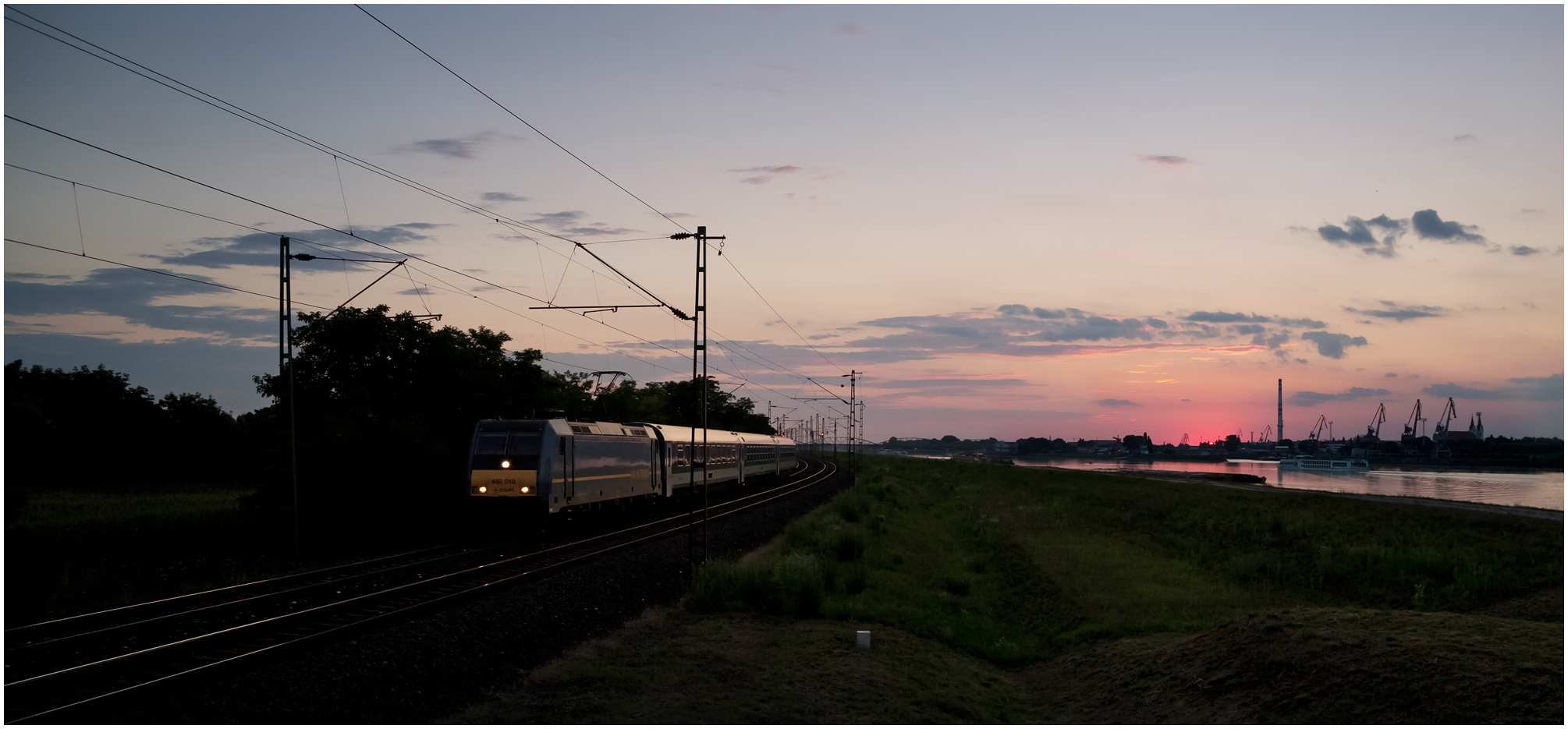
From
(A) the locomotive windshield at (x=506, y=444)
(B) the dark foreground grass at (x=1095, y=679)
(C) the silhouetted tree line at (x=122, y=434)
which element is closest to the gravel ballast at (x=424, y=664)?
(B) the dark foreground grass at (x=1095, y=679)

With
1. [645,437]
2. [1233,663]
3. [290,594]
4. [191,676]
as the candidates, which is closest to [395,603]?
[290,594]

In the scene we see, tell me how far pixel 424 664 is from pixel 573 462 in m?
19.0

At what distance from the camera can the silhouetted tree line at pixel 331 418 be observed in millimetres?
31938

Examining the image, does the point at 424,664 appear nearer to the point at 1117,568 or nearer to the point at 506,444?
the point at 506,444

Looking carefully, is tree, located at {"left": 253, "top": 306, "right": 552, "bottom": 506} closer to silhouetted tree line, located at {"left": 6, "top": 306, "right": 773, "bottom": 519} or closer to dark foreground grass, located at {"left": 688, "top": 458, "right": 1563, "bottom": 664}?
silhouetted tree line, located at {"left": 6, "top": 306, "right": 773, "bottom": 519}

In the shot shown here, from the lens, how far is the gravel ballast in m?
10.6

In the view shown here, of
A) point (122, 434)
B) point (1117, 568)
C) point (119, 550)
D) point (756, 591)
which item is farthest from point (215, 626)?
point (122, 434)

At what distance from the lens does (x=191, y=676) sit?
37.8 ft

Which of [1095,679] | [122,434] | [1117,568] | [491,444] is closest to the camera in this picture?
[1095,679]

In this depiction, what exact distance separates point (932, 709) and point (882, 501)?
39.0 meters

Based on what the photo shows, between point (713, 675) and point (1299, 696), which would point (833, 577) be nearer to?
point (713, 675)

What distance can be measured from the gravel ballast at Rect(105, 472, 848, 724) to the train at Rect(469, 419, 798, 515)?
407 cm

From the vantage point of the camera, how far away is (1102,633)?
1914 cm

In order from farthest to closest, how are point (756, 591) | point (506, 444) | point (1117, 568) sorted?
point (506, 444) < point (1117, 568) < point (756, 591)
